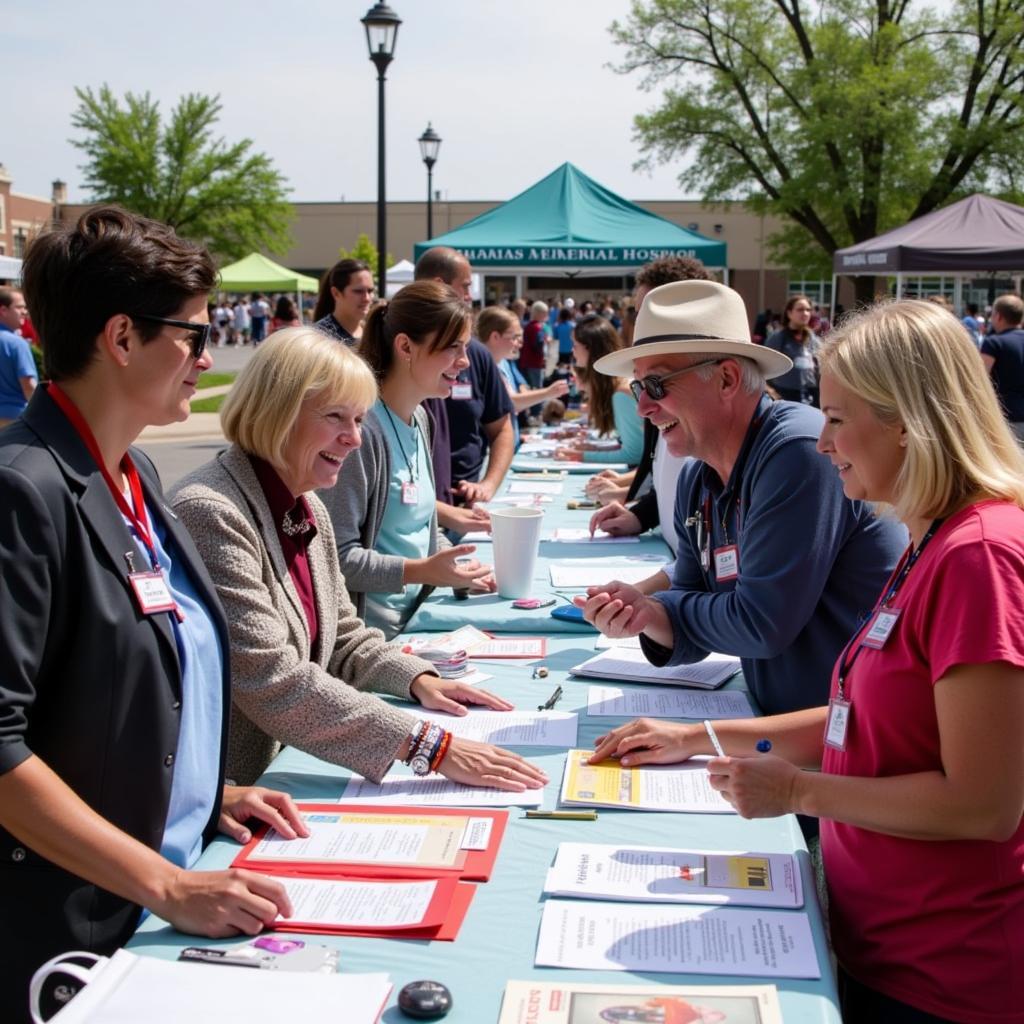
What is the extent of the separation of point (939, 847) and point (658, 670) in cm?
121

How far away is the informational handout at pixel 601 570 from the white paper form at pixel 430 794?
1.54m

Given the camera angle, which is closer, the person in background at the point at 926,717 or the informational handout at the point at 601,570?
the person in background at the point at 926,717

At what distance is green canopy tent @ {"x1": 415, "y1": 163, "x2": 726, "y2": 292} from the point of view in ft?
33.8

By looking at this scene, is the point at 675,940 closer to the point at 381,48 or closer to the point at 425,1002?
the point at 425,1002

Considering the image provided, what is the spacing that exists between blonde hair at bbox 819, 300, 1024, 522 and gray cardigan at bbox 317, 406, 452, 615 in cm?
170

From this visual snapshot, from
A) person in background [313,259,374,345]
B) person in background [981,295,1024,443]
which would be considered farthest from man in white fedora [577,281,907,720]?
person in background [981,295,1024,443]

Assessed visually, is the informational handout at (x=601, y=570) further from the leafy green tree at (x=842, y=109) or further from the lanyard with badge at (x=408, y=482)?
the leafy green tree at (x=842, y=109)

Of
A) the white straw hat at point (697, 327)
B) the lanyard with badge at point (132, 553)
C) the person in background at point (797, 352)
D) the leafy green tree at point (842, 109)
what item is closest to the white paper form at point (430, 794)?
the lanyard with badge at point (132, 553)

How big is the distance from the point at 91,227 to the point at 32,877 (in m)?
0.95

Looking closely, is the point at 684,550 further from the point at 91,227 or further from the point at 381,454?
the point at 91,227

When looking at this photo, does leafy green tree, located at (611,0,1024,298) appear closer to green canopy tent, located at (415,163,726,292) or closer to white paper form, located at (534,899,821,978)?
green canopy tent, located at (415,163,726,292)

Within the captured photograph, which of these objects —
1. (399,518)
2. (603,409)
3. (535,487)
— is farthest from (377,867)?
(603,409)

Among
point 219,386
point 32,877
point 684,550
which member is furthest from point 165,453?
point 32,877

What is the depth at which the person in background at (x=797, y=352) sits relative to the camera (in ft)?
32.7
